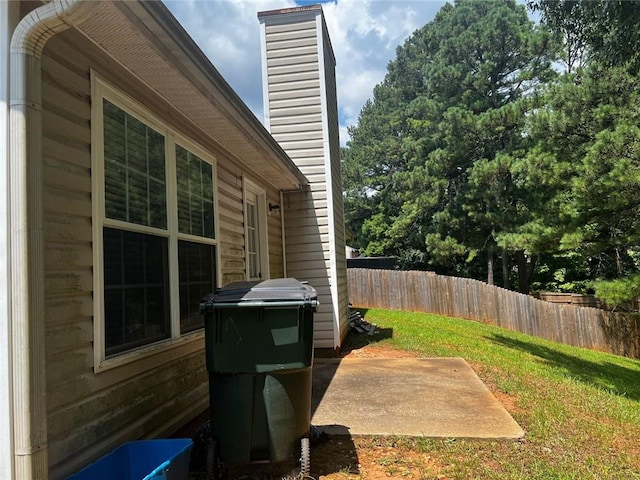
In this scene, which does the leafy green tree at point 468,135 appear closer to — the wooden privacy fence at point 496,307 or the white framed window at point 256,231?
the wooden privacy fence at point 496,307

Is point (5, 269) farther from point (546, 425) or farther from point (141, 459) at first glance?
point (546, 425)

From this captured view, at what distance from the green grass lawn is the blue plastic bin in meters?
1.87

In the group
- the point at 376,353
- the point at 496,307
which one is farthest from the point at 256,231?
the point at 496,307

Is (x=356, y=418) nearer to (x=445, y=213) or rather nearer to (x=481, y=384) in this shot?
(x=481, y=384)

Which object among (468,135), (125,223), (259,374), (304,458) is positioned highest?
(468,135)

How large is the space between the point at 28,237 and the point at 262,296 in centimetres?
145

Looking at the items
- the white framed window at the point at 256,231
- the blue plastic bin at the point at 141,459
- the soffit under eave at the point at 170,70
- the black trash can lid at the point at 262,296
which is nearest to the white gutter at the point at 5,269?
the soffit under eave at the point at 170,70

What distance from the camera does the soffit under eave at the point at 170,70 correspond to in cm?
247

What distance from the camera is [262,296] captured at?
304cm

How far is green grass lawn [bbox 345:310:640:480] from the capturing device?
3279 mm

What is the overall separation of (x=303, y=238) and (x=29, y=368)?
6410 mm

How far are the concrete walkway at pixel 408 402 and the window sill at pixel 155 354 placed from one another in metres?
A: 1.41

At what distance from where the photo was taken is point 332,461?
3.39 meters

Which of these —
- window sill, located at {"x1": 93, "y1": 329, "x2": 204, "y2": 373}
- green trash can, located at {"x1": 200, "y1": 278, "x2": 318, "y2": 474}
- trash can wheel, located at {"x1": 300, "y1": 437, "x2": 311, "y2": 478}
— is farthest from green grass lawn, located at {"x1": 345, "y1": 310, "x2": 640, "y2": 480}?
window sill, located at {"x1": 93, "y1": 329, "x2": 204, "y2": 373}
